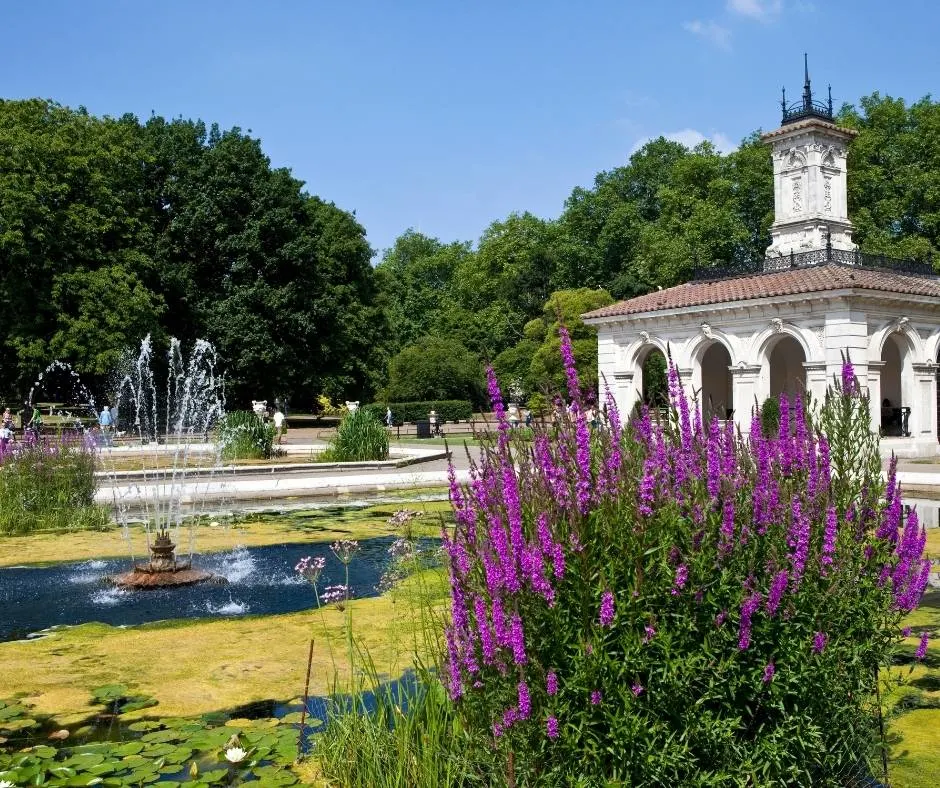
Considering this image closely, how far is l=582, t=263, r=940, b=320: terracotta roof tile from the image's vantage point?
25.8 metres

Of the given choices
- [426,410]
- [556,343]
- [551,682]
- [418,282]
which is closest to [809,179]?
[556,343]

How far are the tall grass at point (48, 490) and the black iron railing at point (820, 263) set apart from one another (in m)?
23.0

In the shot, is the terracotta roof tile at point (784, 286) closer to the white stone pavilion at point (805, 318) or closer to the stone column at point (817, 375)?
the white stone pavilion at point (805, 318)

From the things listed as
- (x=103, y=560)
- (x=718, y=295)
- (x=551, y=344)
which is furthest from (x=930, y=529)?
(x=551, y=344)

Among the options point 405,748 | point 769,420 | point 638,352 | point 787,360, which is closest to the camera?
point 405,748

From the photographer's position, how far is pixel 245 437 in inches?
997

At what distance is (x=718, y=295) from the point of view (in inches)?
1136

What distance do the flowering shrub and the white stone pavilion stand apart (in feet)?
69.1

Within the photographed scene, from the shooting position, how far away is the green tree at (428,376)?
2019 inches

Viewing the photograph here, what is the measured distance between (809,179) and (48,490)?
88.2ft

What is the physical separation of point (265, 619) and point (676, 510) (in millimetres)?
5568

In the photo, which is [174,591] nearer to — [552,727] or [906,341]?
[552,727]

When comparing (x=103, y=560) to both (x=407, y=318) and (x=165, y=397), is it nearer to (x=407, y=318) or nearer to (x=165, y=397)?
(x=165, y=397)

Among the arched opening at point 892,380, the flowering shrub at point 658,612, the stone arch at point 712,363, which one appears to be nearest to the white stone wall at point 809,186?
the arched opening at point 892,380
